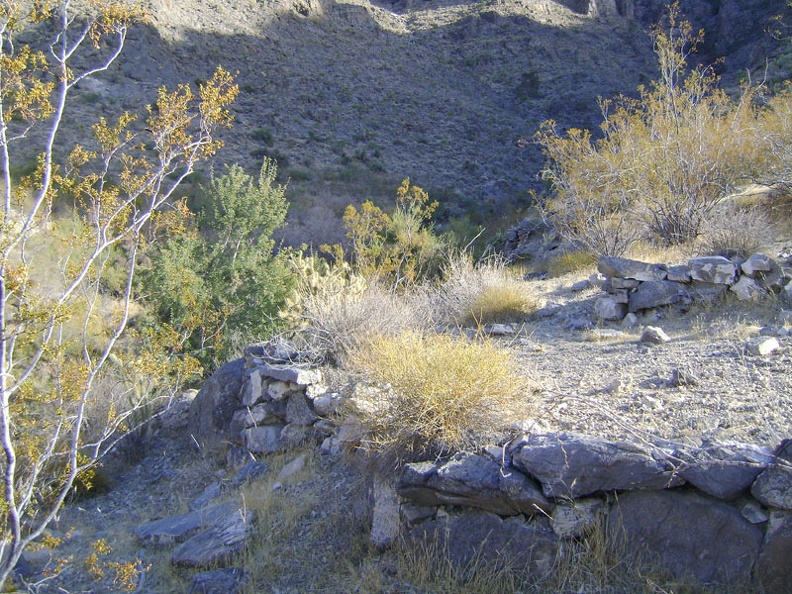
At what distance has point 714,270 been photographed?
732 centimetres

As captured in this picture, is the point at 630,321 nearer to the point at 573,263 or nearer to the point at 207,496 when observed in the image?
the point at 573,263

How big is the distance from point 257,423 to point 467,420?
2842mm

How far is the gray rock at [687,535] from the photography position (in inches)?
131

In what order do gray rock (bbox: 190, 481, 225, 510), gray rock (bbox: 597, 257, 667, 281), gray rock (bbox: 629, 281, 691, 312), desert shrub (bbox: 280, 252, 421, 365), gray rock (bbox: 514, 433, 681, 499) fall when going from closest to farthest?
gray rock (bbox: 514, 433, 681, 499) < gray rock (bbox: 190, 481, 225, 510) < desert shrub (bbox: 280, 252, 421, 365) < gray rock (bbox: 629, 281, 691, 312) < gray rock (bbox: 597, 257, 667, 281)

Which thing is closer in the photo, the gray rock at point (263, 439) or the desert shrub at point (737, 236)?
the gray rock at point (263, 439)

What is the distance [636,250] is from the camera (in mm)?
10406

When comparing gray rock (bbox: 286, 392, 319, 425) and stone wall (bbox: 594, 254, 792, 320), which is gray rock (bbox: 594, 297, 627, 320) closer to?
stone wall (bbox: 594, 254, 792, 320)

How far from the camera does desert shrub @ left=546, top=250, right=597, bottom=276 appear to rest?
36.6 feet

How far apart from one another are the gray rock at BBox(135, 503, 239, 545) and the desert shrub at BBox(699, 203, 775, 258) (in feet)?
20.4

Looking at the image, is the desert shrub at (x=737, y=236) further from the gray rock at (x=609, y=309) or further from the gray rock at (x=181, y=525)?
the gray rock at (x=181, y=525)

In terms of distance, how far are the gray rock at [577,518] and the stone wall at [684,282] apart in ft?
13.5

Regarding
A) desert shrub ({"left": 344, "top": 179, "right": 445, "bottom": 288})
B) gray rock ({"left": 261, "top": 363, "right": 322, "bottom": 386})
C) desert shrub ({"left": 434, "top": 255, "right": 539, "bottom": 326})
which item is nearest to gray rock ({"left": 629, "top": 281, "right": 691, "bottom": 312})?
desert shrub ({"left": 434, "top": 255, "right": 539, "bottom": 326})

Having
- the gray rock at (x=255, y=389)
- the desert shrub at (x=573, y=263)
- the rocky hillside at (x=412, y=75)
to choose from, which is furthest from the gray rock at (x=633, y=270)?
the rocky hillside at (x=412, y=75)

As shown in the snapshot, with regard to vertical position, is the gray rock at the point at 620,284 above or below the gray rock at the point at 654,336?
below
